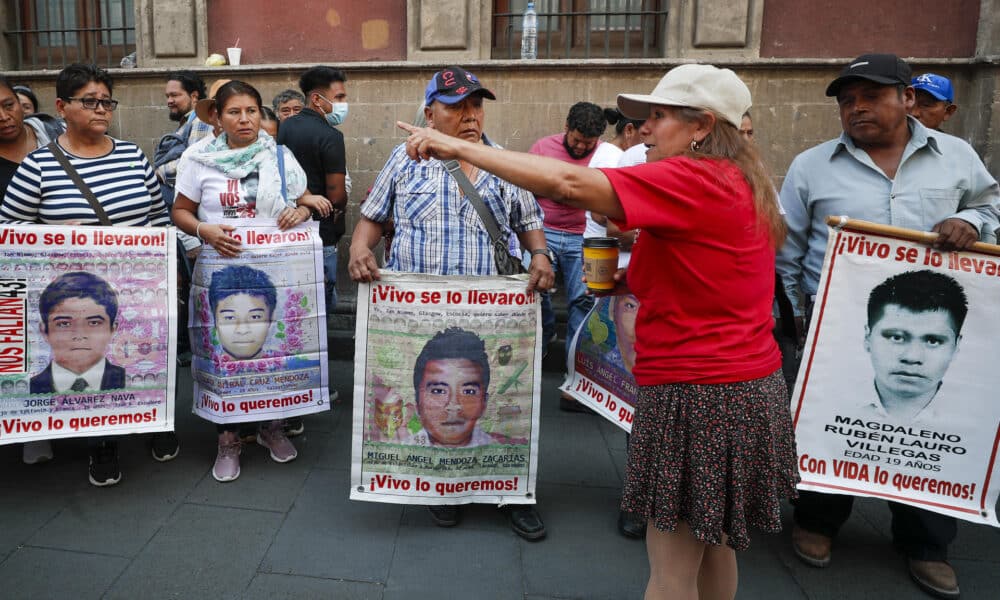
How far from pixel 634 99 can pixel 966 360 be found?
197 centimetres

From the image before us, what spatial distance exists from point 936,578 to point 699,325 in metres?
1.97

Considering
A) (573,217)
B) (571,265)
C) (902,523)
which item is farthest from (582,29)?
(902,523)

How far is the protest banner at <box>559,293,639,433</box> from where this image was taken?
11.7 feet

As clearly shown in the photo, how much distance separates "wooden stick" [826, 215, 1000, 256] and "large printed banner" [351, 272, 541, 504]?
133 centimetres

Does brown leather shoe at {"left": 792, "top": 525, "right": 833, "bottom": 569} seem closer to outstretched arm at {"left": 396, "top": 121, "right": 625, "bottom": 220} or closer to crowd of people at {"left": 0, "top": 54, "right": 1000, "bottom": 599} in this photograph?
crowd of people at {"left": 0, "top": 54, "right": 1000, "bottom": 599}

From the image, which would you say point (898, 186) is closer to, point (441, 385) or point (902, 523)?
point (902, 523)

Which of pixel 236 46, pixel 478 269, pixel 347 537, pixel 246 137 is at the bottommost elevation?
pixel 347 537

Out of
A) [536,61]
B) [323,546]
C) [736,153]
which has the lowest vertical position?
[323,546]

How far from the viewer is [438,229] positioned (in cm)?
338

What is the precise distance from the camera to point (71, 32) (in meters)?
8.47

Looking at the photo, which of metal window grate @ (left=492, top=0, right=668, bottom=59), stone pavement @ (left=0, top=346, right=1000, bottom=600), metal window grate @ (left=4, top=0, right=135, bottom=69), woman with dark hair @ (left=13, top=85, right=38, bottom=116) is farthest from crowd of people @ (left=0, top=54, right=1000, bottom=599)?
metal window grate @ (left=4, top=0, right=135, bottom=69)

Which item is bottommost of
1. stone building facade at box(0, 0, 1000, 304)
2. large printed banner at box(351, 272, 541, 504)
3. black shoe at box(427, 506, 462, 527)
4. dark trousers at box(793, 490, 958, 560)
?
black shoe at box(427, 506, 462, 527)

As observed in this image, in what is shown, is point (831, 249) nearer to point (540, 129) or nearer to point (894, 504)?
point (894, 504)

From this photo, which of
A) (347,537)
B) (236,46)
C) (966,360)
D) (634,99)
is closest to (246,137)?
(347,537)
